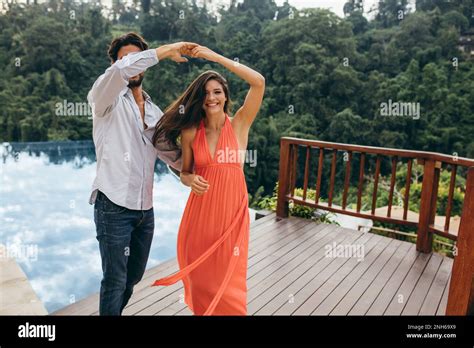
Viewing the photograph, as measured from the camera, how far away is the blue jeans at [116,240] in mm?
1545

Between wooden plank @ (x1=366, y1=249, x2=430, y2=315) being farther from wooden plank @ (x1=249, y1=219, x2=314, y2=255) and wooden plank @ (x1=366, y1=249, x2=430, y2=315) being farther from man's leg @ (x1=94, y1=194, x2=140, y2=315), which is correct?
man's leg @ (x1=94, y1=194, x2=140, y2=315)

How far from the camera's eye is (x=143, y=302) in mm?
2416

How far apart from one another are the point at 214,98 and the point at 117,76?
45cm

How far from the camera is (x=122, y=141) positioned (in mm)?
1539

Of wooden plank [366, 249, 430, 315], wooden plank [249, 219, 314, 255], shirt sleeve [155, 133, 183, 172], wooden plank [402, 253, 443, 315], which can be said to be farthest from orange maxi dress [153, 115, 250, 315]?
wooden plank [249, 219, 314, 255]

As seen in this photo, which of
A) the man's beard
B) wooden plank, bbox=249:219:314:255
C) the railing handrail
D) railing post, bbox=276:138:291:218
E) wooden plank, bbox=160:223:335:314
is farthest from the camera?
railing post, bbox=276:138:291:218

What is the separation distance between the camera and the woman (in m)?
1.72

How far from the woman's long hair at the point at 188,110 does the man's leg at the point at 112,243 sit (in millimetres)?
319

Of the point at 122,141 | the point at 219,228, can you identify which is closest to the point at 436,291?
the point at 219,228

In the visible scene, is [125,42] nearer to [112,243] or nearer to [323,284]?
[112,243]

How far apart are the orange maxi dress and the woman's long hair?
7cm
